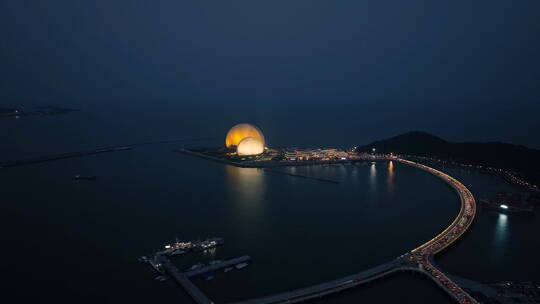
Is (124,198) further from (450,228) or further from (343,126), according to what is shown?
(343,126)

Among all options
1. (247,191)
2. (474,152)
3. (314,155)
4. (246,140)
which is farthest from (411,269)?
(474,152)

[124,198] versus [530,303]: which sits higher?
[124,198]

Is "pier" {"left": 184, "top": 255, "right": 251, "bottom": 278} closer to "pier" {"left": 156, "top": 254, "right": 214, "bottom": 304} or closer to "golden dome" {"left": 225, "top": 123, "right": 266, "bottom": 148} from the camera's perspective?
"pier" {"left": 156, "top": 254, "right": 214, "bottom": 304}

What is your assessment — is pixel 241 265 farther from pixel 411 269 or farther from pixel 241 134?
pixel 241 134

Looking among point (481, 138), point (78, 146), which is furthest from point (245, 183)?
point (481, 138)

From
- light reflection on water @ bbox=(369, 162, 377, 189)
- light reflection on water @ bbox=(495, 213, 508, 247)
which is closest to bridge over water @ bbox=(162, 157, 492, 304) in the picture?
light reflection on water @ bbox=(495, 213, 508, 247)

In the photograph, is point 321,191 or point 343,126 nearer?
point 321,191

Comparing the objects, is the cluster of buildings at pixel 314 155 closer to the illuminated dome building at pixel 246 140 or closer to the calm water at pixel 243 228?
the illuminated dome building at pixel 246 140

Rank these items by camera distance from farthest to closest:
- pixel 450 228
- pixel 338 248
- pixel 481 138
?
1. pixel 481 138
2. pixel 450 228
3. pixel 338 248
